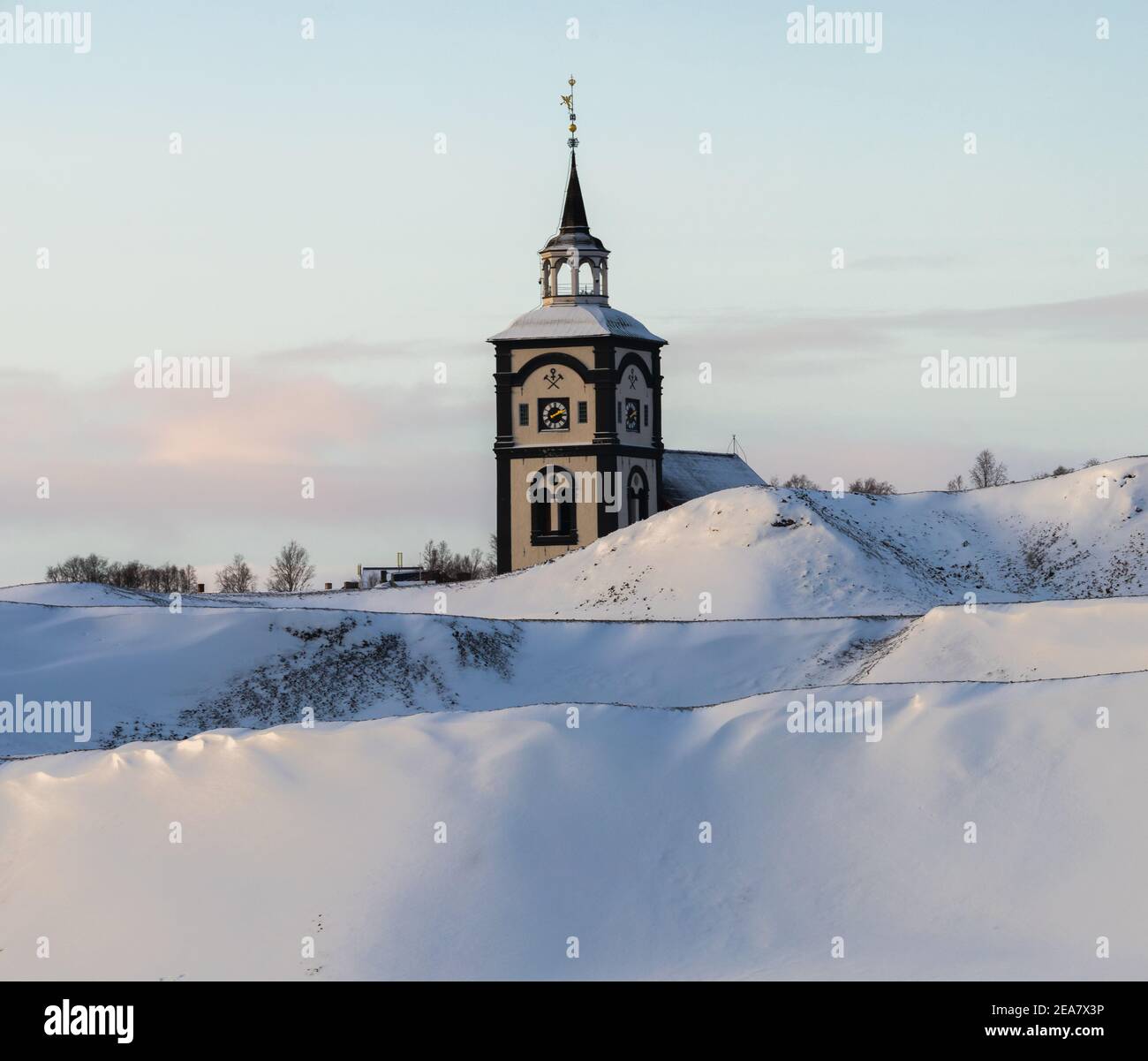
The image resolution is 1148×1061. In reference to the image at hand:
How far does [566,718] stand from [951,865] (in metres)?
7.09

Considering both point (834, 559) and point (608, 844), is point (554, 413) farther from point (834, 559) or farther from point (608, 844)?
point (608, 844)

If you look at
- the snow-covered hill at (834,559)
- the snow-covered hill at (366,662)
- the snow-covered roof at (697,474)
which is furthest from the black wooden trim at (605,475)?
the snow-covered hill at (366,662)

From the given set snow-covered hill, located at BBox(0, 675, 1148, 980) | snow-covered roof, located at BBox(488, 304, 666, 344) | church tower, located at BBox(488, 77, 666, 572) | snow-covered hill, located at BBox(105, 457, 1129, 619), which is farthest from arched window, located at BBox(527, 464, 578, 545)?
snow-covered hill, located at BBox(0, 675, 1148, 980)

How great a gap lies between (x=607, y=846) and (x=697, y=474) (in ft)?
240

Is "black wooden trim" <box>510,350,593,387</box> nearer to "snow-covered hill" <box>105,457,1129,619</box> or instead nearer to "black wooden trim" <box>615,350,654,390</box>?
"black wooden trim" <box>615,350,654,390</box>

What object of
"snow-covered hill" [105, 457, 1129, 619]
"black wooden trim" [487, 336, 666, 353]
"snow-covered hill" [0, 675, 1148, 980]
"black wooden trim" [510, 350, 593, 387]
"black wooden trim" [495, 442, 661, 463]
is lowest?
"snow-covered hill" [0, 675, 1148, 980]

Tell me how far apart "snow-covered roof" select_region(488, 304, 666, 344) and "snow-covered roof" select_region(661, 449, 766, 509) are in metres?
8.58

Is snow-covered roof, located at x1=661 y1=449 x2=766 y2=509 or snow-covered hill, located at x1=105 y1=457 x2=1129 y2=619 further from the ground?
snow-covered roof, located at x1=661 y1=449 x2=766 y2=509

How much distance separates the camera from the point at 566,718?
31.4 m

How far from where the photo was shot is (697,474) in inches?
3954

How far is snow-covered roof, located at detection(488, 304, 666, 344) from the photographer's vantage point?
290 feet

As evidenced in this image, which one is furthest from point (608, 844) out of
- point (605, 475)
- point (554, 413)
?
point (554, 413)
